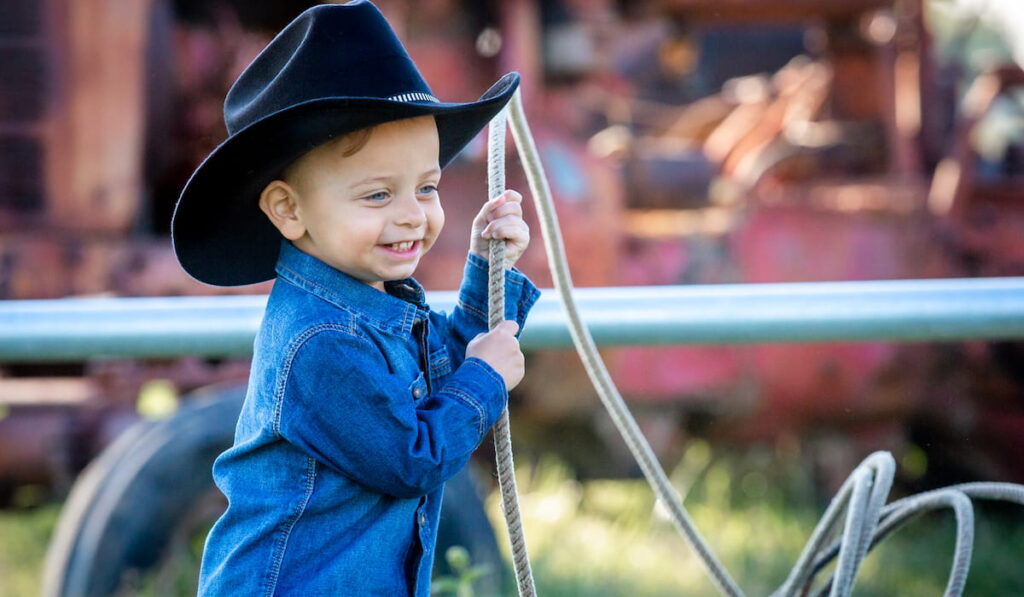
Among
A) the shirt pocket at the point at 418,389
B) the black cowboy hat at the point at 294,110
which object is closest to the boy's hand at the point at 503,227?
the black cowboy hat at the point at 294,110

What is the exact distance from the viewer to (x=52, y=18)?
14.6 ft

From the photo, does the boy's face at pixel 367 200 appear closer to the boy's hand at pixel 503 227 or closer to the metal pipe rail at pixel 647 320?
the boy's hand at pixel 503 227

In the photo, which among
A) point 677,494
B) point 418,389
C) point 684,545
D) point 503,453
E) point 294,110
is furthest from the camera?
point 684,545

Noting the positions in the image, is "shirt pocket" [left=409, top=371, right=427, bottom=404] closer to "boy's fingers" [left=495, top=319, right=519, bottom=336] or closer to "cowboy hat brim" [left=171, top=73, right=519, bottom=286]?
"boy's fingers" [left=495, top=319, right=519, bottom=336]

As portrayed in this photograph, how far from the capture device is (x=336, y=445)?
133 cm

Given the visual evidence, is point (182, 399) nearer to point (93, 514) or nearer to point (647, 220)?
point (93, 514)

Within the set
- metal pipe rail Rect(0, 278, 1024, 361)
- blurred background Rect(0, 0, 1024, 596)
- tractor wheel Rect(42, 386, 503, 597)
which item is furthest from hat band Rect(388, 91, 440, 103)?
blurred background Rect(0, 0, 1024, 596)

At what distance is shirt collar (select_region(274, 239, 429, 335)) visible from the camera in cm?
143

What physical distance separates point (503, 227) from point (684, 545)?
3.17 metres

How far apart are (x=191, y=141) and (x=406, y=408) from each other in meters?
3.81

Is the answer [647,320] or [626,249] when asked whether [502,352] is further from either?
[626,249]

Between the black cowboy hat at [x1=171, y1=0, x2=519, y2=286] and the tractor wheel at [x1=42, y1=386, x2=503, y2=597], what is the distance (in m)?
1.86

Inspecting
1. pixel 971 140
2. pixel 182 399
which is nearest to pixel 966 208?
pixel 971 140

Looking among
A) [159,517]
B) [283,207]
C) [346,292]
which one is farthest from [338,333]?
[159,517]
